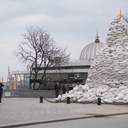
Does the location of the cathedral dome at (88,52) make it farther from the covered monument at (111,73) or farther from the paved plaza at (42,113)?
the paved plaza at (42,113)

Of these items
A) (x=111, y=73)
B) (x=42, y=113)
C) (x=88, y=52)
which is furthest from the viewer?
(x=88, y=52)

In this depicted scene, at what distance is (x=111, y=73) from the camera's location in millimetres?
41812

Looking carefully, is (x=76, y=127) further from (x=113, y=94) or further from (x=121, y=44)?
(x=121, y=44)

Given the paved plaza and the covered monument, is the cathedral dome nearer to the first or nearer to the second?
the covered monument

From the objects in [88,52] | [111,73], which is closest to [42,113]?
[111,73]

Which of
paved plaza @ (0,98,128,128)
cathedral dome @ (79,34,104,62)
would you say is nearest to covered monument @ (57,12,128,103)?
paved plaza @ (0,98,128,128)

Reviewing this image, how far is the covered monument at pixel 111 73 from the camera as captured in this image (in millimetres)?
39875

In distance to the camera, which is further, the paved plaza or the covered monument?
the covered monument

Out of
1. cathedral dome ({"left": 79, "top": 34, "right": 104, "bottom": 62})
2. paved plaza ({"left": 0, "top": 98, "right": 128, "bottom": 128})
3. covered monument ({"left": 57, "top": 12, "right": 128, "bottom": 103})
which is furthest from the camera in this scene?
cathedral dome ({"left": 79, "top": 34, "right": 104, "bottom": 62})

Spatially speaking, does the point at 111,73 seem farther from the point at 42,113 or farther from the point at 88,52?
the point at 88,52

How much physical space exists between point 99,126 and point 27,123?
2913 millimetres

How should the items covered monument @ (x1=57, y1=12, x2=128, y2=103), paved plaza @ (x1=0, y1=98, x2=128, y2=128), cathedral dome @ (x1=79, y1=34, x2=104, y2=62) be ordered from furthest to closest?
cathedral dome @ (x1=79, y1=34, x2=104, y2=62)
covered monument @ (x1=57, y1=12, x2=128, y2=103)
paved plaza @ (x1=0, y1=98, x2=128, y2=128)

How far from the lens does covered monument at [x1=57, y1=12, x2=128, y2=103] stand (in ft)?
131

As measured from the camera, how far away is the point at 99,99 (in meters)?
37.0
